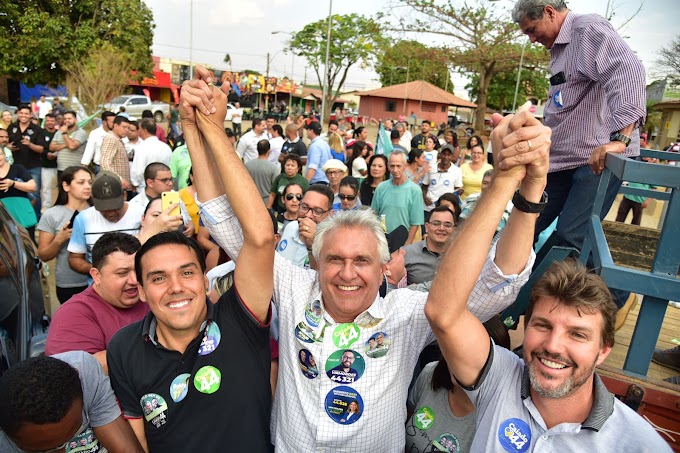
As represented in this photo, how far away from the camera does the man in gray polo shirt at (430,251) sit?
3.81 meters

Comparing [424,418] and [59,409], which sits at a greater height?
[59,409]

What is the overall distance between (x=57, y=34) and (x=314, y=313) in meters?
24.5

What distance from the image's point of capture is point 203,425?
185 cm

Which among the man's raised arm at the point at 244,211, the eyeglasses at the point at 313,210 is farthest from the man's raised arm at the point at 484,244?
the eyeglasses at the point at 313,210

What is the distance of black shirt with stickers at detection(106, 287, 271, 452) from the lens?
1855mm

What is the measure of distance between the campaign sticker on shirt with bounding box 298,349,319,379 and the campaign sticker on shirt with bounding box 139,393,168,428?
56 centimetres

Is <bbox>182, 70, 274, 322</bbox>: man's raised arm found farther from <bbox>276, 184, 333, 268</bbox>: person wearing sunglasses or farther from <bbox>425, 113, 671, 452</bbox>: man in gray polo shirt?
<bbox>276, 184, 333, 268</bbox>: person wearing sunglasses

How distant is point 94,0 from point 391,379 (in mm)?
25586

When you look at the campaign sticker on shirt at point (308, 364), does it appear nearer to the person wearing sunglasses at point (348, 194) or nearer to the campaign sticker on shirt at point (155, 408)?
the campaign sticker on shirt at point (155, 408)

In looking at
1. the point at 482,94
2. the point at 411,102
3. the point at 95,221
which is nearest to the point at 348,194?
the point at 95,221

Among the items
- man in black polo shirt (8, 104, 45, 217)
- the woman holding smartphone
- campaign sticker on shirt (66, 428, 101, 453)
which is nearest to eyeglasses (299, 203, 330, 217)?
the woman holding smartphone

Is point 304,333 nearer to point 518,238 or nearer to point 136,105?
point 518,238

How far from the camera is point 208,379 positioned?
1.87 m

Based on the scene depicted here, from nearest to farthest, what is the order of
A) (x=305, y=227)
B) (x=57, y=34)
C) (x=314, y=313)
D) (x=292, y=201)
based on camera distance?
(x=314, y=313) → (x=305, y=227) → (x=292, y=201) → (x=57, y=34)
